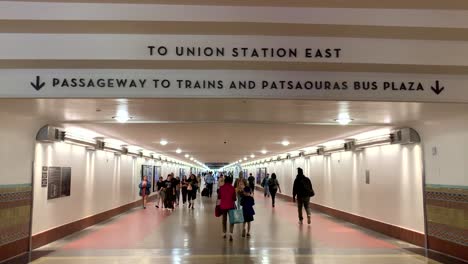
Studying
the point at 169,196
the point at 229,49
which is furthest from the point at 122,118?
the point at 169,196

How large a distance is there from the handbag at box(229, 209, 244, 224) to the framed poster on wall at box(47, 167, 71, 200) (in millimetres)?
4262

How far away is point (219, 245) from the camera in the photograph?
1000 centimetres

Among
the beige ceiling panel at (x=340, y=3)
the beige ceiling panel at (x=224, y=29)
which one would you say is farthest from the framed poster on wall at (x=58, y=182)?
the beige ceiling panel at (x=340, y=3)

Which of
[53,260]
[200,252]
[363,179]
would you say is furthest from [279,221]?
[53,260]

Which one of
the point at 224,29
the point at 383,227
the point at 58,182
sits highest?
the point at 224,29

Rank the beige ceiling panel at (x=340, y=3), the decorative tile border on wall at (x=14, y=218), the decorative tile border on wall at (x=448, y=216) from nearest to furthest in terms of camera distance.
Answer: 1. the beige ceiling panel at (x=340, y=3)
2. the decorative tile border on wall at (x=14, y=218)
3. the decorative tile border on wall at (x=448, y=216)

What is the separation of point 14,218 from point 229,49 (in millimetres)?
5763

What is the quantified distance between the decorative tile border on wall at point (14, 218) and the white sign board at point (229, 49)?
3.67 m

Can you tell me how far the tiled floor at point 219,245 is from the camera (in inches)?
336

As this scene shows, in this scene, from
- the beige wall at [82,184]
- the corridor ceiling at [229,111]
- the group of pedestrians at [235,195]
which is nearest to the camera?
the corridor ceiling at [229,111]

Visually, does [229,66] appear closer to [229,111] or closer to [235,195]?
[229,111]

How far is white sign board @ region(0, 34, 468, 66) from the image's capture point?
5.64 metres

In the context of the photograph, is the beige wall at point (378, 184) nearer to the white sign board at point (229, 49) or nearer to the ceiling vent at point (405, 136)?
the ceiling vent at point (405, 136)

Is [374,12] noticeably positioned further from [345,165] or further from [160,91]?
[345,165]
